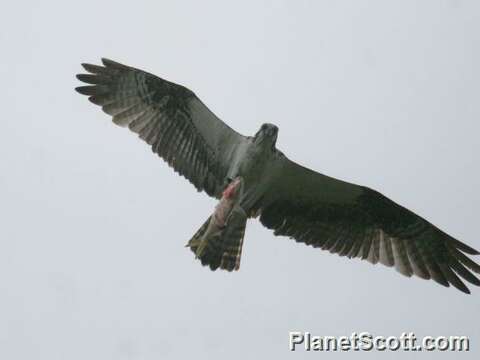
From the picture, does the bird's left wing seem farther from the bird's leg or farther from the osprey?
the bird's leg

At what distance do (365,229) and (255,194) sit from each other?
1621 millimetres

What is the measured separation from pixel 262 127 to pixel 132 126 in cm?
180

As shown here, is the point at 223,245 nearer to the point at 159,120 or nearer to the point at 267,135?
the point at 267,135


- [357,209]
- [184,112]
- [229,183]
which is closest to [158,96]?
[184,112]

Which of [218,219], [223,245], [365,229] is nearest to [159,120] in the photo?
[218,219]

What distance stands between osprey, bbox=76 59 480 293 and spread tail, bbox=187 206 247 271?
1cm

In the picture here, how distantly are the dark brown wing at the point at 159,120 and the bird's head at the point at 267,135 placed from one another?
0.79 m

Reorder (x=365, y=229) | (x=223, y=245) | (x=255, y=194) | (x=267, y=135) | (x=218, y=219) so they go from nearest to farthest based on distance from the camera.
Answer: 1. (x=267, y=135)
2. (x=218, y=219)
3. (x=223, y=245)
4. (x=255, y=194)
5. (x=365, y=229)

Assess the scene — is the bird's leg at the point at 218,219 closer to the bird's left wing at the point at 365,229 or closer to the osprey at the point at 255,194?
the osprey at the point at 255,194

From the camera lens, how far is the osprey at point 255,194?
1049cm

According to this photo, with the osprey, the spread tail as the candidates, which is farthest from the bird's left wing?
the spread tail

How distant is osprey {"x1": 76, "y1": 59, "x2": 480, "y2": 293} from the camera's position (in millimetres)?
10492

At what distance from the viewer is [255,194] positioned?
1075 cm

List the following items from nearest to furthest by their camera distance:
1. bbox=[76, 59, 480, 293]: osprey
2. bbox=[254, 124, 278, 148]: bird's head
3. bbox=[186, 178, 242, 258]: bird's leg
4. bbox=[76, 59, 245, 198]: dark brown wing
Result: bbox=[254, 124, 278, 148]: bird's head < bbox=[186, 178, 242, 258]: bird's leg < bbox=[76, 59, 480, 293]: osprey < bbox=[76, 59, 245, 198]: dark brown wing
